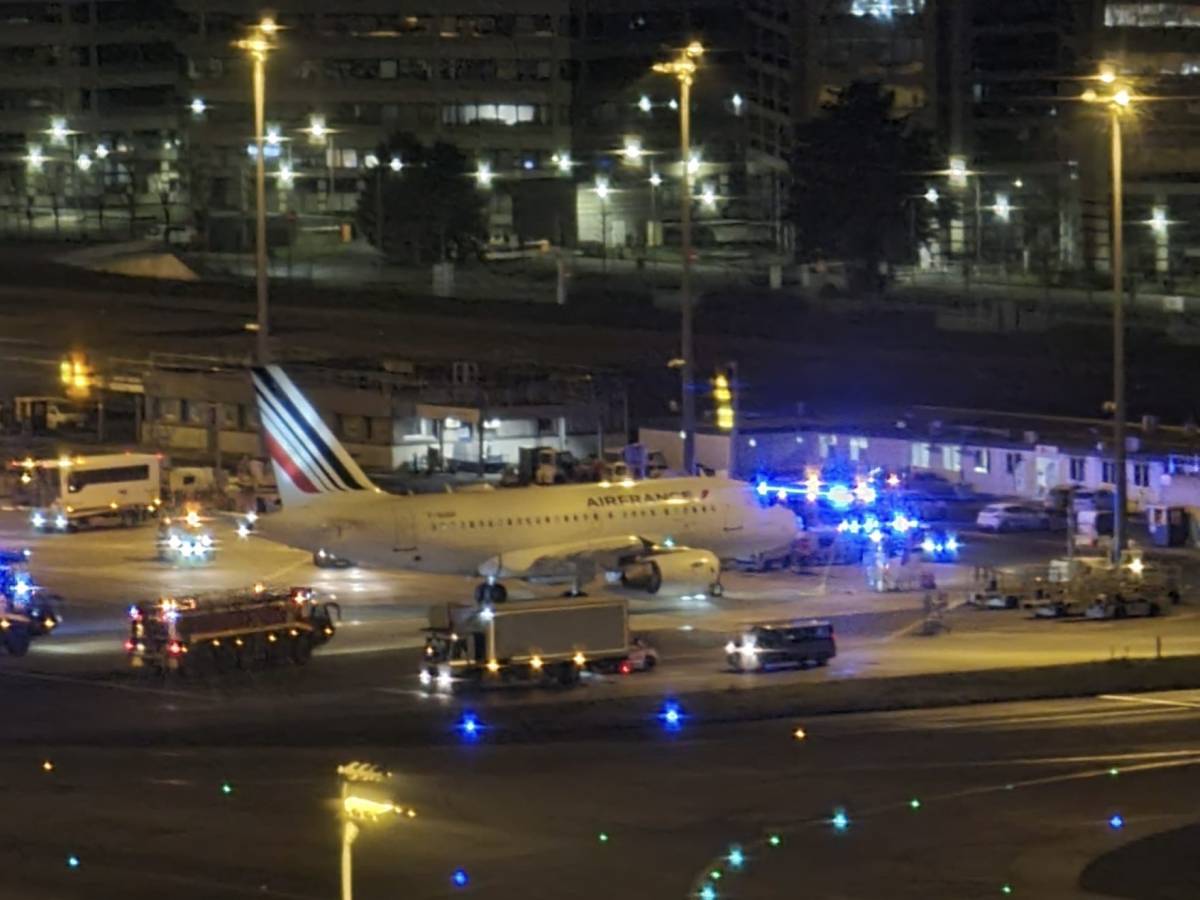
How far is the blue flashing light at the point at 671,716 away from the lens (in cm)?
4081

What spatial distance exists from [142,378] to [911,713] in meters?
52.8

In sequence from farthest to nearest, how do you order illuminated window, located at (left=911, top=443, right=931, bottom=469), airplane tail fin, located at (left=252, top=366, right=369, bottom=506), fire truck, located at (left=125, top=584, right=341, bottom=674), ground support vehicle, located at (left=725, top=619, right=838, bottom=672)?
illuminated window, located at (left=911, top=443, right=931, bottom=469), airplane tail fin, located at (left=252, top=366, right=369, bottom=506), fire truck, located at (left=125, top=584, right=341, bottom=674), ground support vehicle, located at (left=725, top=619, right=838, bottom=672)

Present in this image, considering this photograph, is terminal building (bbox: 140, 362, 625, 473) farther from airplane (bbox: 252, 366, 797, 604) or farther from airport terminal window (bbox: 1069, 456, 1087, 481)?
airplane (bbox: 252, 366, 797, 604)

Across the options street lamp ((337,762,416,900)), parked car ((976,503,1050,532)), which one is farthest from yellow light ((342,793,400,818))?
parked car ((976,503,1050,532))

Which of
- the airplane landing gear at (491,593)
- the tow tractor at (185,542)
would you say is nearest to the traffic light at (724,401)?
the tow tractor at (185,542)

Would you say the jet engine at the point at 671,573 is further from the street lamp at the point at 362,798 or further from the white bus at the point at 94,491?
the street lamp at the point at 362,798

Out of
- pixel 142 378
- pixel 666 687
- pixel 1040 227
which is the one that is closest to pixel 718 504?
pixel 666 687

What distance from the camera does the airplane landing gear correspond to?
56781 millimetres

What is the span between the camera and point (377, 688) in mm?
45219

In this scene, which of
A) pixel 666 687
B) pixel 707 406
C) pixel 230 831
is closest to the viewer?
pixel 230 831

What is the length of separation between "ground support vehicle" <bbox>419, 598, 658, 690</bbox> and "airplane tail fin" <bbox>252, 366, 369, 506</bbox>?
34.8 feet

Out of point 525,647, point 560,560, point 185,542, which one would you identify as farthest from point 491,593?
point 525,647

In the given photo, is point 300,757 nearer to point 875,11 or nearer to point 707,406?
point 707,406

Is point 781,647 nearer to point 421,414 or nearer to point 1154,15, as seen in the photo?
point 421,414
